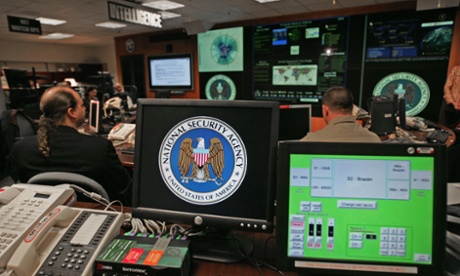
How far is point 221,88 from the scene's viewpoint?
684 centimetres

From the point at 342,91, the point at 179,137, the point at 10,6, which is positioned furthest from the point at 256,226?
the point at 10,6

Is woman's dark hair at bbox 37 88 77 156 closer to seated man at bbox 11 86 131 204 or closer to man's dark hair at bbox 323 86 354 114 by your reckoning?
seated man at bbox 11 86 131 204

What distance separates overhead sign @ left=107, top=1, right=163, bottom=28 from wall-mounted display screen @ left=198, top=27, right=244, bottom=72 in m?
2.17

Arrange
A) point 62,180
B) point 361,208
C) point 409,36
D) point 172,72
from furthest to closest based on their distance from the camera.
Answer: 1. point 172,72
2. point 409,36
3. point 62,180
4. point 361,208

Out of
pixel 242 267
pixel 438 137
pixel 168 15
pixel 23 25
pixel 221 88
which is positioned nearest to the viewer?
pixel 242 267

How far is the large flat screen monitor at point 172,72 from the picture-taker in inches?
287

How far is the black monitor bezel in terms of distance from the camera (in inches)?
30.0

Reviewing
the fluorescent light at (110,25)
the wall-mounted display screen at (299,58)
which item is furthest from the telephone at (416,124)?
the fluorescent light at (110,25)

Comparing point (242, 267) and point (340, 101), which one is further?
point (340, 101)

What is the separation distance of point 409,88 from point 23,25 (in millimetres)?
7279

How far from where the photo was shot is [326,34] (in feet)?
17.9

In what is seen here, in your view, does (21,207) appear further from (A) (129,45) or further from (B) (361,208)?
(A) (129,45)

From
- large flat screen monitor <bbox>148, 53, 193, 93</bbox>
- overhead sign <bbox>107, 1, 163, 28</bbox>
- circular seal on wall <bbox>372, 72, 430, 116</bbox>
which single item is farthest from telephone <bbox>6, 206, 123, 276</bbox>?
large flat screen monitor <bbox>148, 53, 193, 93</bbox>

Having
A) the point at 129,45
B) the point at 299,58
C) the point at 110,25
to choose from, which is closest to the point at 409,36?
the point at 299,58
